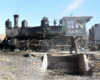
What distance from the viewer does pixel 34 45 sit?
12.7m

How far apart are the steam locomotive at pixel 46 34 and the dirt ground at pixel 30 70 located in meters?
3.40

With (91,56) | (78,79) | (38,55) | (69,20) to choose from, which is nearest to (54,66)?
(38,55)

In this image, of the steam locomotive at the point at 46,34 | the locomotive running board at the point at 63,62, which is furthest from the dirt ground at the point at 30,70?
the steam locomotive at the point at 46,34

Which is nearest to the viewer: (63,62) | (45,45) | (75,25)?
(63,62)

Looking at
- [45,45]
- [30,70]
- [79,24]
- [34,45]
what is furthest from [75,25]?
Answer: [30,70]

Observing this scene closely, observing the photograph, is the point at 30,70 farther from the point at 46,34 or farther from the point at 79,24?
the point at 79,24

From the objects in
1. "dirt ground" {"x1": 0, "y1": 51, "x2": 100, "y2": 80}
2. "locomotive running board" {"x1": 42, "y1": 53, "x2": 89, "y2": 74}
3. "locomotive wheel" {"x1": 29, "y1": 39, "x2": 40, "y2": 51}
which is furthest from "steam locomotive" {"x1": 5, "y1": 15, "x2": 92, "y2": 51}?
"dirt ground" {"x1": 0, "y1": 51, "x2": 100, "y2": 80}

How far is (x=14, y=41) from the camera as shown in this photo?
13.2m

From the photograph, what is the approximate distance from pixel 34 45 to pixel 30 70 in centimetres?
549

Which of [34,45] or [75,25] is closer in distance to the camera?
[75,25]

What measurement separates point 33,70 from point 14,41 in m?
6.39

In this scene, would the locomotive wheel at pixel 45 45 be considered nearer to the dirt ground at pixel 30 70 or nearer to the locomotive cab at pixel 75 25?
the locomotive cab at pixel 75 25

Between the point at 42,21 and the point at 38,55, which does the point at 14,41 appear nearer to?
the point at 42,21

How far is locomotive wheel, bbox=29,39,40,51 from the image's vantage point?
500 inches
